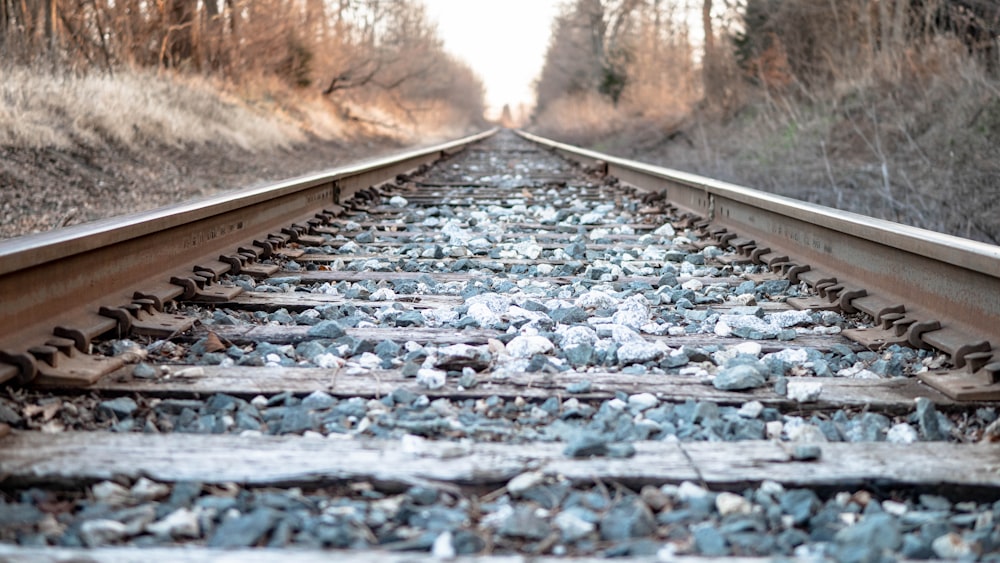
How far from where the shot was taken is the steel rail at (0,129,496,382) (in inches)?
95.2

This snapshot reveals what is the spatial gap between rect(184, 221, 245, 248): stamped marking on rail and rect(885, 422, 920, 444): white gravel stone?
290 centimetres

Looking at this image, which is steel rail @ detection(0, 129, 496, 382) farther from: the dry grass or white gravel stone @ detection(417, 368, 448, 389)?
the dry grass

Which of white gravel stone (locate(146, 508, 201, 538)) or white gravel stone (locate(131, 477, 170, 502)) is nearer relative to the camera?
white gravel stone (locate(146, 508, 201, 538))

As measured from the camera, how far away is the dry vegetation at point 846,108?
299 inches

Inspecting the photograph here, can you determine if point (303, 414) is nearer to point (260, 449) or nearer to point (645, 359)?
point (260, 449)

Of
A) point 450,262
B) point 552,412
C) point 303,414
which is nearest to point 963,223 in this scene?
point 450,262

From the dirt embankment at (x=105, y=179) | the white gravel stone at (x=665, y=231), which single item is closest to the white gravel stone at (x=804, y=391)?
the white gravel stone at (x=665, y=231)

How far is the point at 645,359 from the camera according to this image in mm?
2705

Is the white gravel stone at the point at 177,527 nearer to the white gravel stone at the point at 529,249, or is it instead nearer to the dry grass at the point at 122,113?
the white gravel stone at the point at 529,249

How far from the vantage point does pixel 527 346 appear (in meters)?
2.79

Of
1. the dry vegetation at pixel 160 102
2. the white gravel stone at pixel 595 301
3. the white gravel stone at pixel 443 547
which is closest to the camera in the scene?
the white gravel stone at pixel 443 547

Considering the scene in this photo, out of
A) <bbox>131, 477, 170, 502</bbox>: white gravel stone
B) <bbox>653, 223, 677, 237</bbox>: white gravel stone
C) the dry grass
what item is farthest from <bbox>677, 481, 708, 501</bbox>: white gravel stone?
the dry grass

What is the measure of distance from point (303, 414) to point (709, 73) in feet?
64.5

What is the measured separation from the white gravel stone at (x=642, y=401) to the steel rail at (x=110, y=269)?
1.44 metres
